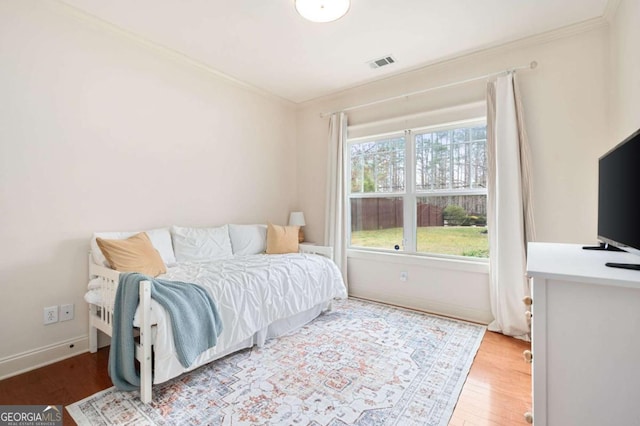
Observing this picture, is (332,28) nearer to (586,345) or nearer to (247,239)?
(247,239)

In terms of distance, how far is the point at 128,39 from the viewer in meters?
2.62

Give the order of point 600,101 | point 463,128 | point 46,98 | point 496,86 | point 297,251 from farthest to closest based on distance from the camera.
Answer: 1. point 297,251
2. point 463,128
3. point 496,86
4. point 600,101
5. point 46,98

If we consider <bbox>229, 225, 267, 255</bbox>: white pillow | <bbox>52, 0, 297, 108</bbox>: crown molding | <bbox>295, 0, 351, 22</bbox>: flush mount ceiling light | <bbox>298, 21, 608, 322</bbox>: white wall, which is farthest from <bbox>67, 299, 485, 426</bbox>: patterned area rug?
<bbox>52, 0, 297, 108</bbox>: crown molding

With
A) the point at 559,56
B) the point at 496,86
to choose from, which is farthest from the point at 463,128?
the point at 559,56

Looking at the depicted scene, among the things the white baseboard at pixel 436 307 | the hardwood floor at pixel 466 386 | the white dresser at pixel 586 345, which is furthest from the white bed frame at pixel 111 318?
the white baseboard at pixel 436 307

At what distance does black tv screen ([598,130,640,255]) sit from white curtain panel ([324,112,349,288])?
2505 millimetres

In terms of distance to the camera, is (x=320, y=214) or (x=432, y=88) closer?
(x=432, y=88)

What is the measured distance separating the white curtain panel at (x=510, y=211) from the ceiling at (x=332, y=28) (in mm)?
514

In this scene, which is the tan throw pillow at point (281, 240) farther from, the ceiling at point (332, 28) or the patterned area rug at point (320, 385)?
the ceiling at point (332, 28)

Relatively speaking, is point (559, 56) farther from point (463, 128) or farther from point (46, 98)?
point (46, 98)

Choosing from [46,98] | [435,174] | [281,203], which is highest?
[46,98]

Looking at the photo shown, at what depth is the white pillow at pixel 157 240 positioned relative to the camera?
230 centimetres

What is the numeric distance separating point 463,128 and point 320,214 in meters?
2.01

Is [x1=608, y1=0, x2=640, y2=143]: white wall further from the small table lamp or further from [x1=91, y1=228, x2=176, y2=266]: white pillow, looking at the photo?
[x1=91, y1=228, x2=176, y2=266]: white pillow
